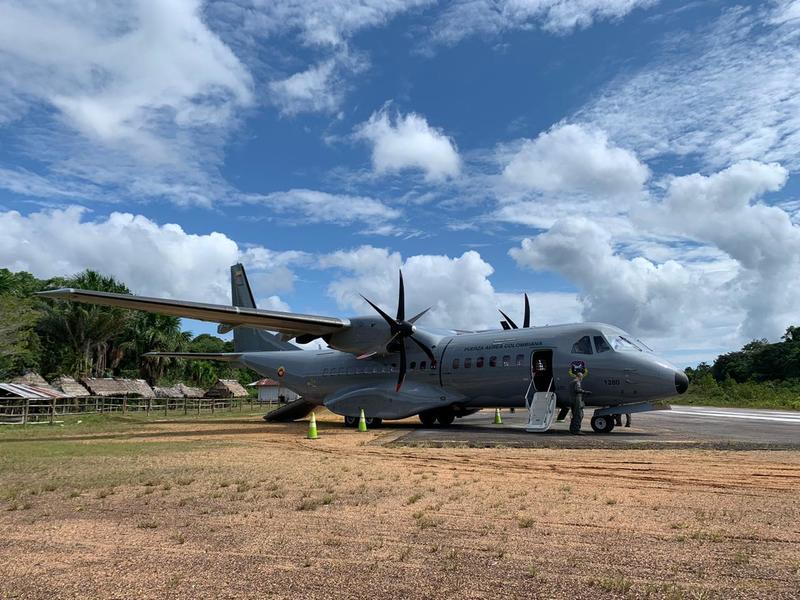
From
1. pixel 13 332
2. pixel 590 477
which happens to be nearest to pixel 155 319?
pixel 13 332

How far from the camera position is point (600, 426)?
17.6m

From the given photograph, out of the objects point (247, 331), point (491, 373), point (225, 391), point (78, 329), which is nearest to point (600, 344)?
point (491, 373)

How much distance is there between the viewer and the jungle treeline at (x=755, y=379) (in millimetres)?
43688

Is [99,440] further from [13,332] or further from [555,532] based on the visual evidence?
[13,332]

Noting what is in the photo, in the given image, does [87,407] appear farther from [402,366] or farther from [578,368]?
[578,368]

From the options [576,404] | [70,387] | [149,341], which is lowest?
[576,404]

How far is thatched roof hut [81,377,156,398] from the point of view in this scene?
4284 cm

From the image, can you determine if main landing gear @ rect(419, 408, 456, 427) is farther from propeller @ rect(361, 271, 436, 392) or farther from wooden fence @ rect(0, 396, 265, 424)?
wooden fence @ rect(0, 396, 265, 424)

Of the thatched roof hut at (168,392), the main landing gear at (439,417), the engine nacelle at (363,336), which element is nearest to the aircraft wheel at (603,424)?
the main landing gear at (439,417)

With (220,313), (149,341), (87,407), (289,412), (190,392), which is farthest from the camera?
(190,392)

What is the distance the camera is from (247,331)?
97.7 ft

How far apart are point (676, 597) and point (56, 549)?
4.74 m

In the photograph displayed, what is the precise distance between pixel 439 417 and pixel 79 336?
3764 centimetres

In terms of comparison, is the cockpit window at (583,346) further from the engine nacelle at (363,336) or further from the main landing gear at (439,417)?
the engine nacelle at (363,336)
